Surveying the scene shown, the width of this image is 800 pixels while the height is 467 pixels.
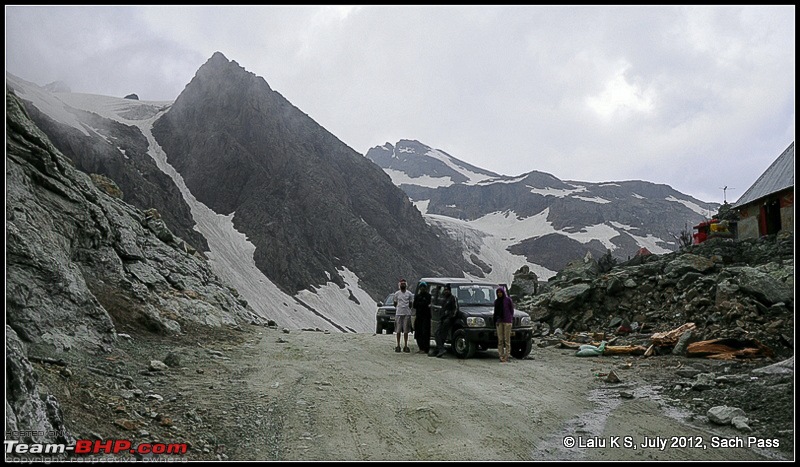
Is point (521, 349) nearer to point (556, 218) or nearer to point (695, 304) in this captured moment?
point (695, 304)

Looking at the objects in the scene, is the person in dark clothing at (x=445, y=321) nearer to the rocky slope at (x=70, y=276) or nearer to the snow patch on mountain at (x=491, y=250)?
the rocky slope at (x=70, y=276)

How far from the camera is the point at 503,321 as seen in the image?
37.3 ft

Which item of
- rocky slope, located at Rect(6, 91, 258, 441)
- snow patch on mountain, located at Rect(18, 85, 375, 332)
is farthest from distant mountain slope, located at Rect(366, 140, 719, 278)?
rocky slope, located at Rect(6, 91, 258, 441)

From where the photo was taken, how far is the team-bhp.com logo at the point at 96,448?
4.29 meters

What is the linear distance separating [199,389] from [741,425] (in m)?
6.97

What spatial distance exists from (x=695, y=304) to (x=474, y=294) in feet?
19.3

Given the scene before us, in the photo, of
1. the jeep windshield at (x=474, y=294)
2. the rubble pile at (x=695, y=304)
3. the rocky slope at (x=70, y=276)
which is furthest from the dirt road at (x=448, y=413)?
the rubble pile at (x=695, y=304)

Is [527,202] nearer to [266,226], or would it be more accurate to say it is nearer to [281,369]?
[266,226]

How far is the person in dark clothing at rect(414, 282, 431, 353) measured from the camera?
12234 millimetres

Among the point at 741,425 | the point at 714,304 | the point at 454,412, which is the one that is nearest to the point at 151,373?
the point at 454,412

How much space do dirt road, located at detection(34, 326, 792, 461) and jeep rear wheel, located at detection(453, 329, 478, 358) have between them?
3.63 feet

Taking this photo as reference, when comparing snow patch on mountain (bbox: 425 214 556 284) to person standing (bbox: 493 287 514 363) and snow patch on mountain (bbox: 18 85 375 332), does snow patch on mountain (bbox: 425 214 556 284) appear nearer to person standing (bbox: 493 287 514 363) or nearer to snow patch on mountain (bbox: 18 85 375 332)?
snow patch on mountain (bbox: 18 85 375 332)

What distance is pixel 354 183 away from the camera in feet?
318

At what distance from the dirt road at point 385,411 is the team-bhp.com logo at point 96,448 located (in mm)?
177
